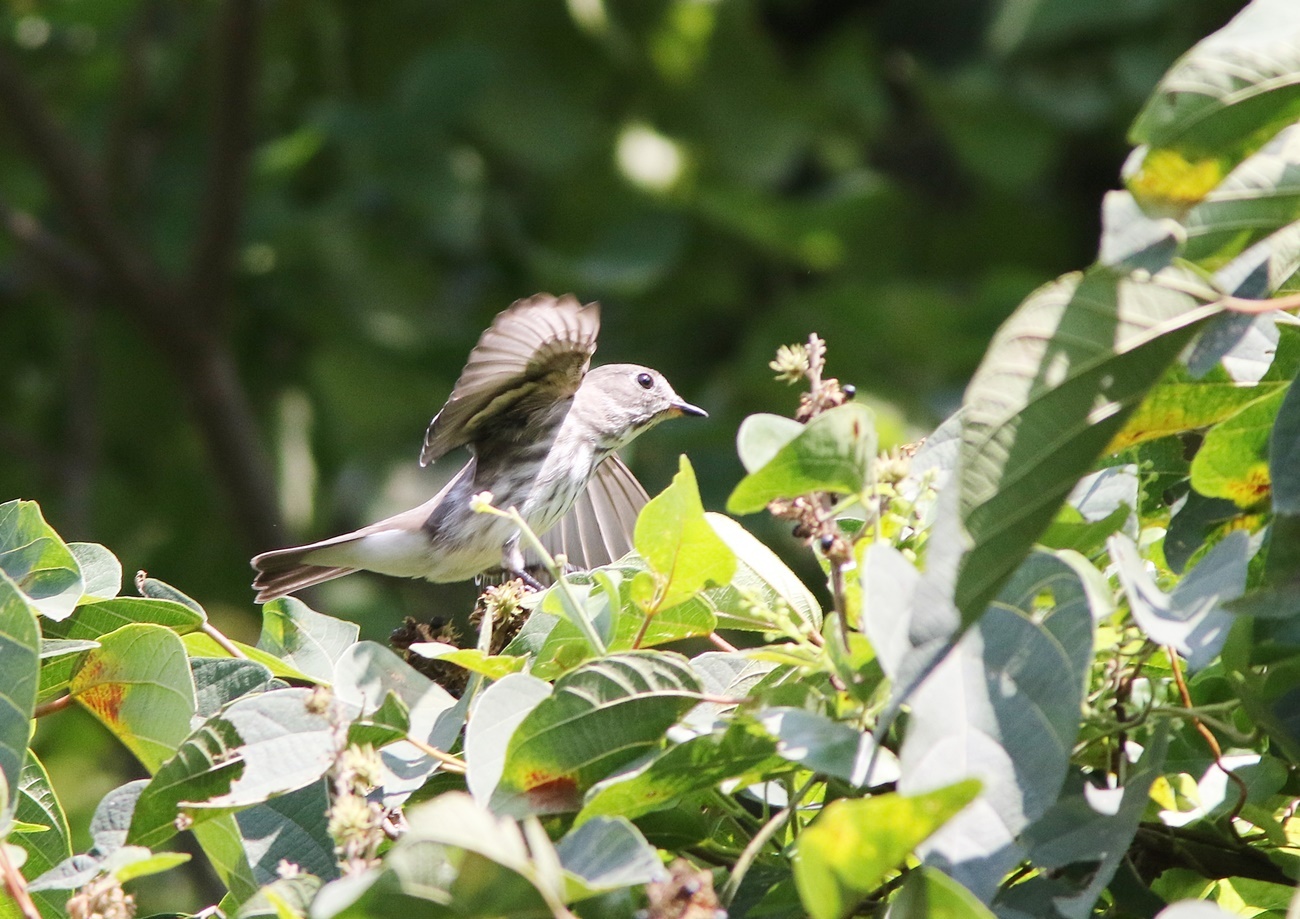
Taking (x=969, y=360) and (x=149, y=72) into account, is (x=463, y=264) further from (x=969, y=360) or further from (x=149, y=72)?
(x=969, y=360)

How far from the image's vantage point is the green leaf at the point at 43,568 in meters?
1.44

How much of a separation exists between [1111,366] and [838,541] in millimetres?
281

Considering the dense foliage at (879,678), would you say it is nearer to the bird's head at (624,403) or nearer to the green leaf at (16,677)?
the green leaf at (16,677)

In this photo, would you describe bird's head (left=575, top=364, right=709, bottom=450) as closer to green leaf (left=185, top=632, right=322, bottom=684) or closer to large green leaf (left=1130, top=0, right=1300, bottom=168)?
green leaf (left=185, top=632, right=322, bottom=684)

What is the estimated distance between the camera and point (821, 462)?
3.88ft

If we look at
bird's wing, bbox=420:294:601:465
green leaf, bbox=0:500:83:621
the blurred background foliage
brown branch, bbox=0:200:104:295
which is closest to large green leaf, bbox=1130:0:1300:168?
green leaf, bbox=0:500:83:621

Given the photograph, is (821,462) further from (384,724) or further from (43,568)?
(43,568)

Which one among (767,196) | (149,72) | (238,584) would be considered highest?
(149,72)

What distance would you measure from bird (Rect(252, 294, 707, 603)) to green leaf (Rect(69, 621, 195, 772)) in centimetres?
173

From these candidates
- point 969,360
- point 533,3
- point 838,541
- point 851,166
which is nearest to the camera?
point 838,541

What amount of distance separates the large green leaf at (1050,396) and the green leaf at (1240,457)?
1.11ft

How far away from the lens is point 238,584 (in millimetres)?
6324

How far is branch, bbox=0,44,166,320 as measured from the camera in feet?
18.2

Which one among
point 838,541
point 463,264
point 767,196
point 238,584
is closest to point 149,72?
point 463,264
